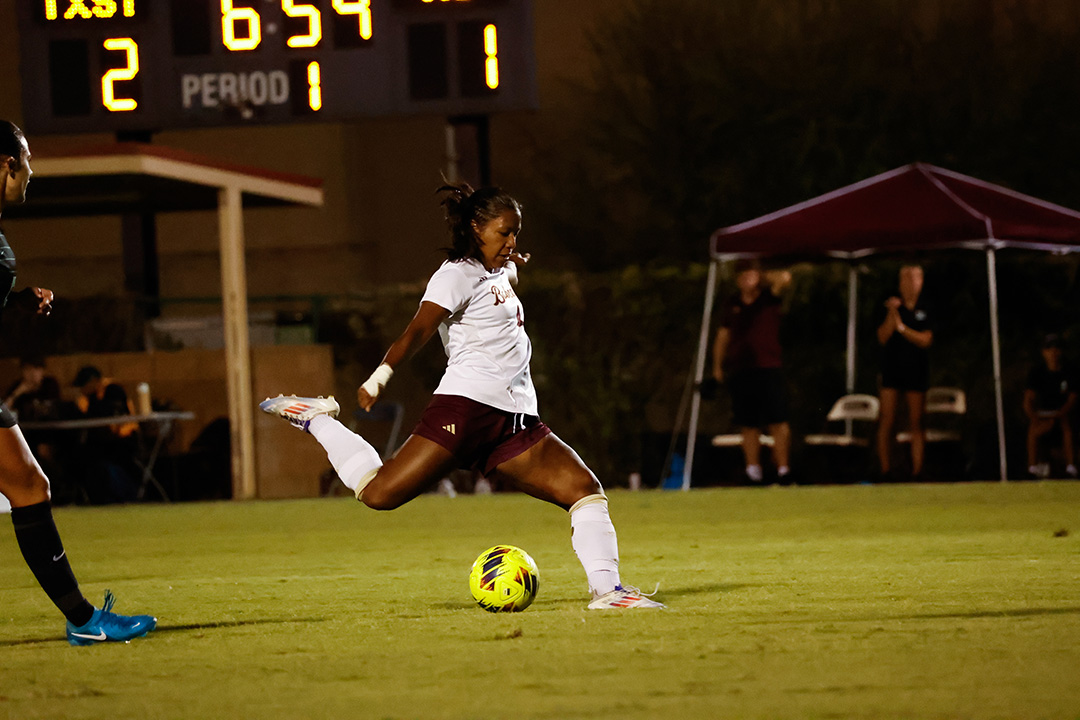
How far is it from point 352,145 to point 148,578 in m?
28.5

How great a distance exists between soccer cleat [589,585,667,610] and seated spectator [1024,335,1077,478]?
35.7 feet

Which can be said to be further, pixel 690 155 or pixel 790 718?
pixel 690 155

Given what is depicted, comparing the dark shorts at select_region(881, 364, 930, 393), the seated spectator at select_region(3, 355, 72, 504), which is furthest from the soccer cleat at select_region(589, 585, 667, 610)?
the seated spectator at select_region(3, 355, 72, 504)

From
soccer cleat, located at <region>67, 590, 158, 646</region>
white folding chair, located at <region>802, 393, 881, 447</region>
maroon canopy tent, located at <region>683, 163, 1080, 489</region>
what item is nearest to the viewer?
soccer cleat, located at <region>67, 590, 158, 646</region>

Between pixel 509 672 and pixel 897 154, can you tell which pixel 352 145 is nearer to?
pixel 897 154

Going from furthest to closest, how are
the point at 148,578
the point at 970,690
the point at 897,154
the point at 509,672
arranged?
the point at 897,154
the point at 148,578
the point at 509,672
the point at 970,690

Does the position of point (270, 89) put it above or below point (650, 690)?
above

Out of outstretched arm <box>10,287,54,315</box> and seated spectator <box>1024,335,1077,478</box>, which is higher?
outstretched arm <box>10,287,54,315</box>

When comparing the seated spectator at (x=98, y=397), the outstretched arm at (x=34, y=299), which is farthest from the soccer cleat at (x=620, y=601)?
the seated spectator at (x=98, y=397)

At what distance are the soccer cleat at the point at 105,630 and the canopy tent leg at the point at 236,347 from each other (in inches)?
463

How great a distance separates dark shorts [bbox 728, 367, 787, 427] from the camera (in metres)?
16.8

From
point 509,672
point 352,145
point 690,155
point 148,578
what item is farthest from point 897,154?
point 509,672

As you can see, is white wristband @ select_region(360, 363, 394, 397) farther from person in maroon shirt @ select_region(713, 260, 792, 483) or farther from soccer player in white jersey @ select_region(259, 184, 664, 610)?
person in maroon shirt @ select_region(713, 260, 792, 483)

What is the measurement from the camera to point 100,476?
1795cm
